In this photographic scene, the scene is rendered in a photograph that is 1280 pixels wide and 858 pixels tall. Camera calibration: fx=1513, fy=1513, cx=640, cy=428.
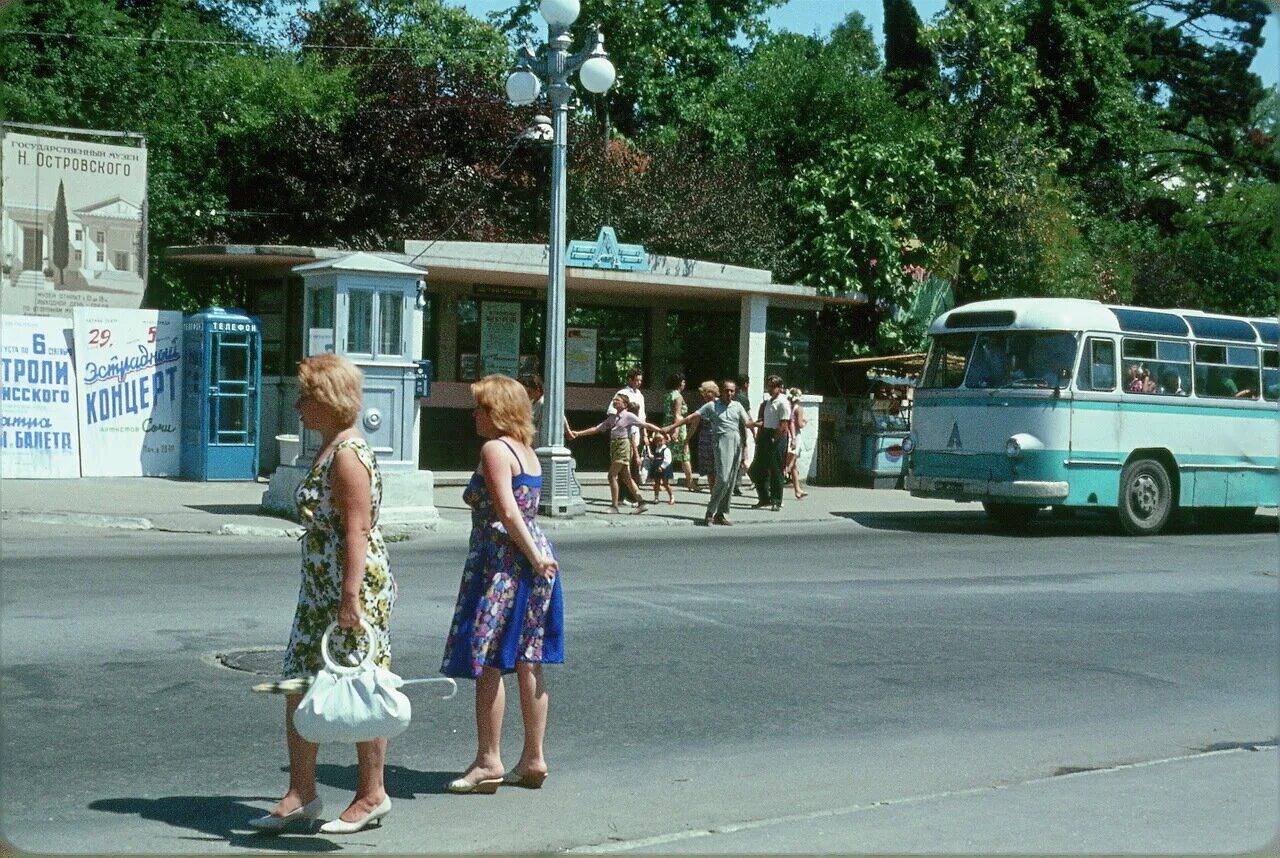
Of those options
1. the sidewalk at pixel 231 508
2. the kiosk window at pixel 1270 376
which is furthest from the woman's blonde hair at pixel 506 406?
the kiosk window at pixel 1270 376

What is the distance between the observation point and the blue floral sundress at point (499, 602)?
6078 millimetres

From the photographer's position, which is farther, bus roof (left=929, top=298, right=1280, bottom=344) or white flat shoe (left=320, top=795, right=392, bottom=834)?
bus roof (left=929, top=298, right=1280, bottom=344)

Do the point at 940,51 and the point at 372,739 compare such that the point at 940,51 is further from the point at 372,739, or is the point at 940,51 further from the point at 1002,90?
the point at 372,739

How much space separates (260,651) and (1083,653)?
17.4 ft

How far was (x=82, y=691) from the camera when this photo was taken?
25.0 feet

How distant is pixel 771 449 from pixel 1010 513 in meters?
3.36

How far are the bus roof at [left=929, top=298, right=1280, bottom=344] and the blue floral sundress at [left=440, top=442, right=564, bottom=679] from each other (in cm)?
1411

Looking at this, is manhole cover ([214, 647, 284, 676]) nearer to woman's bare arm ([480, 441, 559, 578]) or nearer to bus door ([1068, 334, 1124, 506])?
woman's bare arm ([480, 441, 559, 578])

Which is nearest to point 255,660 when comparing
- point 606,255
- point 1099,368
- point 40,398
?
point 40,398

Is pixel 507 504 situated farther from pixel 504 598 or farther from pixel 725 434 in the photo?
pixel 725 434

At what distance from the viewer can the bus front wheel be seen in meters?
19.3

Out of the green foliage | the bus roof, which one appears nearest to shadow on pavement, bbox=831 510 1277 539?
the bus roof

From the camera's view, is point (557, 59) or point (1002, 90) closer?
point (557, 59)

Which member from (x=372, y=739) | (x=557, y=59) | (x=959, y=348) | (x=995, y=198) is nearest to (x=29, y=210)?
(x=557, y=59)
